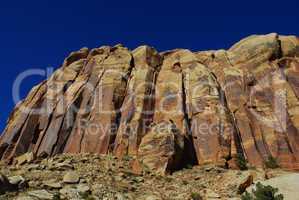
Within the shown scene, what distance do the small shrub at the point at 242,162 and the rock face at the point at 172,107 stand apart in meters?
0.55

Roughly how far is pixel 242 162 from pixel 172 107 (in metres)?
14.6

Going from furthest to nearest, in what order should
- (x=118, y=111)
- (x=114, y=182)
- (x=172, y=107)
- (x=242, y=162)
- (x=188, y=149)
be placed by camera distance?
(x=118, y=111) < (x=172, y=107) < (x=188, y=149) < (x=242, y=162) < (x=114, y=182)

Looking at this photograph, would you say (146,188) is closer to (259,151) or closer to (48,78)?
(259,151)

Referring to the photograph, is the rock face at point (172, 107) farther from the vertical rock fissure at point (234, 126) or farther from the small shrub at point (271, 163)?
the small shrub at point (271, 163)

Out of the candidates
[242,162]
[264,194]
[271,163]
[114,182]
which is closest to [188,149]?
[242,162]

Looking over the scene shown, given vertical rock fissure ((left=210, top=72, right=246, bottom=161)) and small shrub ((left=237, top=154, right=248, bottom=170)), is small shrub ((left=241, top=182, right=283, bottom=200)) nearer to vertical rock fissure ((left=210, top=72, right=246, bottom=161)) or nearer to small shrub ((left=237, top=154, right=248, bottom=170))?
small shrub ((left=237, top=154, right=248, bottom=170))

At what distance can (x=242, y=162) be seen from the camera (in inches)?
2060

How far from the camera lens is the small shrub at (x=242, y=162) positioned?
51.6 metres

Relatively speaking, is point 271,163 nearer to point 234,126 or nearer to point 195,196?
point 234,126

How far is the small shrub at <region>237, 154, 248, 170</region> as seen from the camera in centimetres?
5162

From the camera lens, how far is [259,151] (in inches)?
2223

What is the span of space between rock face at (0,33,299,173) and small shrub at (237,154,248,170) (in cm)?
55

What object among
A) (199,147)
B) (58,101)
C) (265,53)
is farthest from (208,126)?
(58,101)

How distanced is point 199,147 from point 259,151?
27.1ft
